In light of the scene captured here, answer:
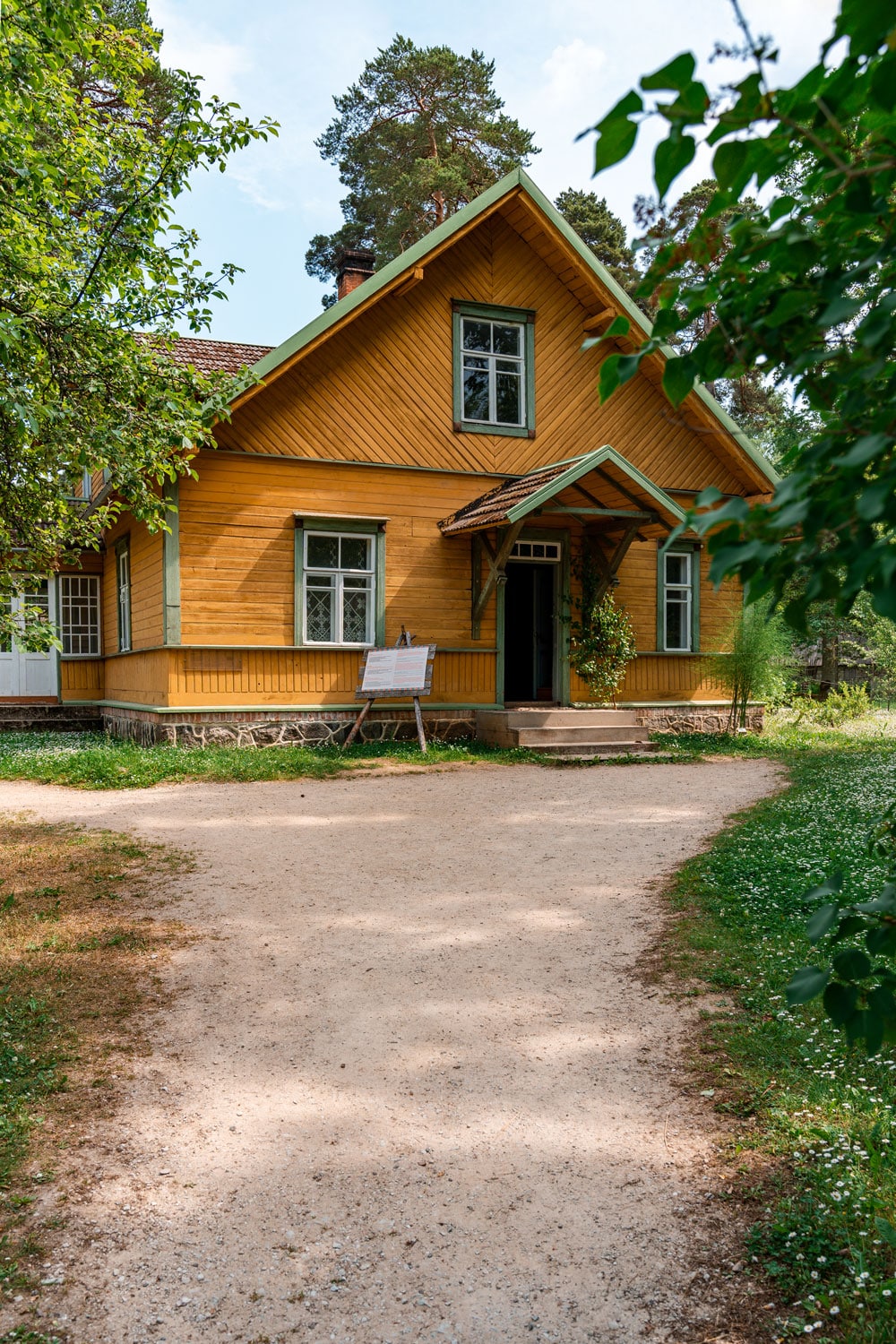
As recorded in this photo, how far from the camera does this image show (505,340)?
1540 cm

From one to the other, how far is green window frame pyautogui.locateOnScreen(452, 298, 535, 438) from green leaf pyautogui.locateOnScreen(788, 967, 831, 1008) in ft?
45.9

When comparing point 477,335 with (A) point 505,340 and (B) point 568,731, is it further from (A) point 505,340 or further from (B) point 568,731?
(B) point 568,731

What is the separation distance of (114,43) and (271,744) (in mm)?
8609

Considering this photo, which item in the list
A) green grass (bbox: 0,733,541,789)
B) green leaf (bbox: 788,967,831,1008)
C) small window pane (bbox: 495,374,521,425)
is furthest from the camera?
small window pane (bbox: 495,374,521,425)

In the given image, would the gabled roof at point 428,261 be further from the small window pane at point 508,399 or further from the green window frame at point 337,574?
the green window frame at point 337,574

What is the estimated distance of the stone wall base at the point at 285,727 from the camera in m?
13.3

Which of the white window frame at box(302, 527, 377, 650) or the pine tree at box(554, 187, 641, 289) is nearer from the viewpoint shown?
the white window frame at box(302, 527, 377, 650)

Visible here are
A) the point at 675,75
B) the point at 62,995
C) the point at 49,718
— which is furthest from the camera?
the point at 49,718

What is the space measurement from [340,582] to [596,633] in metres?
4.23

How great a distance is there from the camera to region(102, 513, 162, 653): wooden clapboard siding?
14203mm

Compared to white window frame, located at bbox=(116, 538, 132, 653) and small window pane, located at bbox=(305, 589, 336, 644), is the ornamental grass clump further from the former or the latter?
white window frame, located at bbox=(116, 538, 132, 653)

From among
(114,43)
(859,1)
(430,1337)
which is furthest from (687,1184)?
(114,43)

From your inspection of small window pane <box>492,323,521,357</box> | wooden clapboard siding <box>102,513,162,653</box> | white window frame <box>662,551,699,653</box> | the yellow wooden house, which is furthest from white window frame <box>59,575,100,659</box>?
white window frame <box>662,551,699,653</box>

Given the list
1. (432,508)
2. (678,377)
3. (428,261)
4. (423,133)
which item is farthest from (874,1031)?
(423,133)
